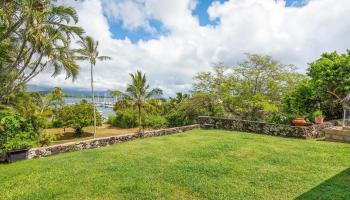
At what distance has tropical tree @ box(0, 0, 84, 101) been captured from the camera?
9844 mm

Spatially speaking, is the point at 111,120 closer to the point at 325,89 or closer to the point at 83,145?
the point at 83,145

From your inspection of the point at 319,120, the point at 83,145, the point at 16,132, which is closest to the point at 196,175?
the point at 83,145

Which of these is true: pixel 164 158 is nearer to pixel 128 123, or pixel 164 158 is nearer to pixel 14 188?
pixel 14 188

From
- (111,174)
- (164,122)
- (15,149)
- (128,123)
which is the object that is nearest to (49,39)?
(15,149)

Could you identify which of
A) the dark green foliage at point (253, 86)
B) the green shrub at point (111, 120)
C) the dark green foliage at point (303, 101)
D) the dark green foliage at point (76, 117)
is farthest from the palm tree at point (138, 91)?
the green shrub at point (111, 120)

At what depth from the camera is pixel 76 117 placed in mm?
30641

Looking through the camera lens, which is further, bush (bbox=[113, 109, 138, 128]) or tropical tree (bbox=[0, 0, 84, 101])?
bush (bbox=[113, 109, 138, 128])

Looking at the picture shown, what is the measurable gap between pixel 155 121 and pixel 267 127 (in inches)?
824

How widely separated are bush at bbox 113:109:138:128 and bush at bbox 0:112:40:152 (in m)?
24.5

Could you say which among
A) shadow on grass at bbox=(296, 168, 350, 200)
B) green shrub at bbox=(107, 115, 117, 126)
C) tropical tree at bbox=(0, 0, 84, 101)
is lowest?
green shrub at bbox=(107, 115, 117, 126)

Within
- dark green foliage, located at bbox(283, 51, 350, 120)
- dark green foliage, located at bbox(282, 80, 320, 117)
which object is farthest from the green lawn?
dark green foliage, located at bbox(282, 80, 320, 117)

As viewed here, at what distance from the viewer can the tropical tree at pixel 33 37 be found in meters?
9.84

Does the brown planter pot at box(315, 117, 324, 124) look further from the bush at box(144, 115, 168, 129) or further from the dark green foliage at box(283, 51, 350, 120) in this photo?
the bush at box(144, 115, 168, 129)

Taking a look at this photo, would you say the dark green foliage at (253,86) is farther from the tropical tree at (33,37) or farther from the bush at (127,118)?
the bush at (127,118)
